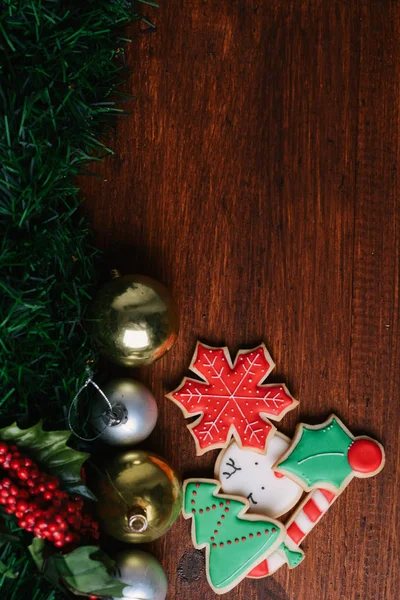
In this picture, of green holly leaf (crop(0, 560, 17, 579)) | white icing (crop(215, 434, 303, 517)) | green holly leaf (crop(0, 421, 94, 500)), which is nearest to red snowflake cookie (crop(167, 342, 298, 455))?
white icing (crop(215, 434, 303, 517))

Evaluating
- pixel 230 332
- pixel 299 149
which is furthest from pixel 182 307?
pixel 299 149

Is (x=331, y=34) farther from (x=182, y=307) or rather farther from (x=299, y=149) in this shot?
(x=182, y=307)

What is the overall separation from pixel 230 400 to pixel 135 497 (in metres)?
0.23

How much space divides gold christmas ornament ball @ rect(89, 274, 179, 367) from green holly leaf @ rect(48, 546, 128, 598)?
29 centimetres

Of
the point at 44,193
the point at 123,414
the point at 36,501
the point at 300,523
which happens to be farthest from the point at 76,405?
the point at 300,523

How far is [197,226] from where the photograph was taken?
1154 millimetres

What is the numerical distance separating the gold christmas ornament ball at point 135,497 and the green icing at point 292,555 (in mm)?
212

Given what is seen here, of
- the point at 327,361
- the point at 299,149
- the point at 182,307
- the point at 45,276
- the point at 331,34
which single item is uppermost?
the point at 331,34

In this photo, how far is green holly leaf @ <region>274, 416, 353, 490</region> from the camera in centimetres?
112

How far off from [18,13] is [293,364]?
0.70 metres

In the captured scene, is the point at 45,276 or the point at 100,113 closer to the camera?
the point at 45,276

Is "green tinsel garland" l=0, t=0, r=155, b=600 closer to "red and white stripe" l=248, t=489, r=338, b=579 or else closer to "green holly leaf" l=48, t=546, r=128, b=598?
"green holly leaf" l=48, t=546, r=128, b=598

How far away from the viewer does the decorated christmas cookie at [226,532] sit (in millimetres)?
1104

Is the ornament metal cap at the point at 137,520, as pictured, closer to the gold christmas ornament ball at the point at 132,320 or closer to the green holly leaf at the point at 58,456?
the green holly leaf at the point at 58,456
